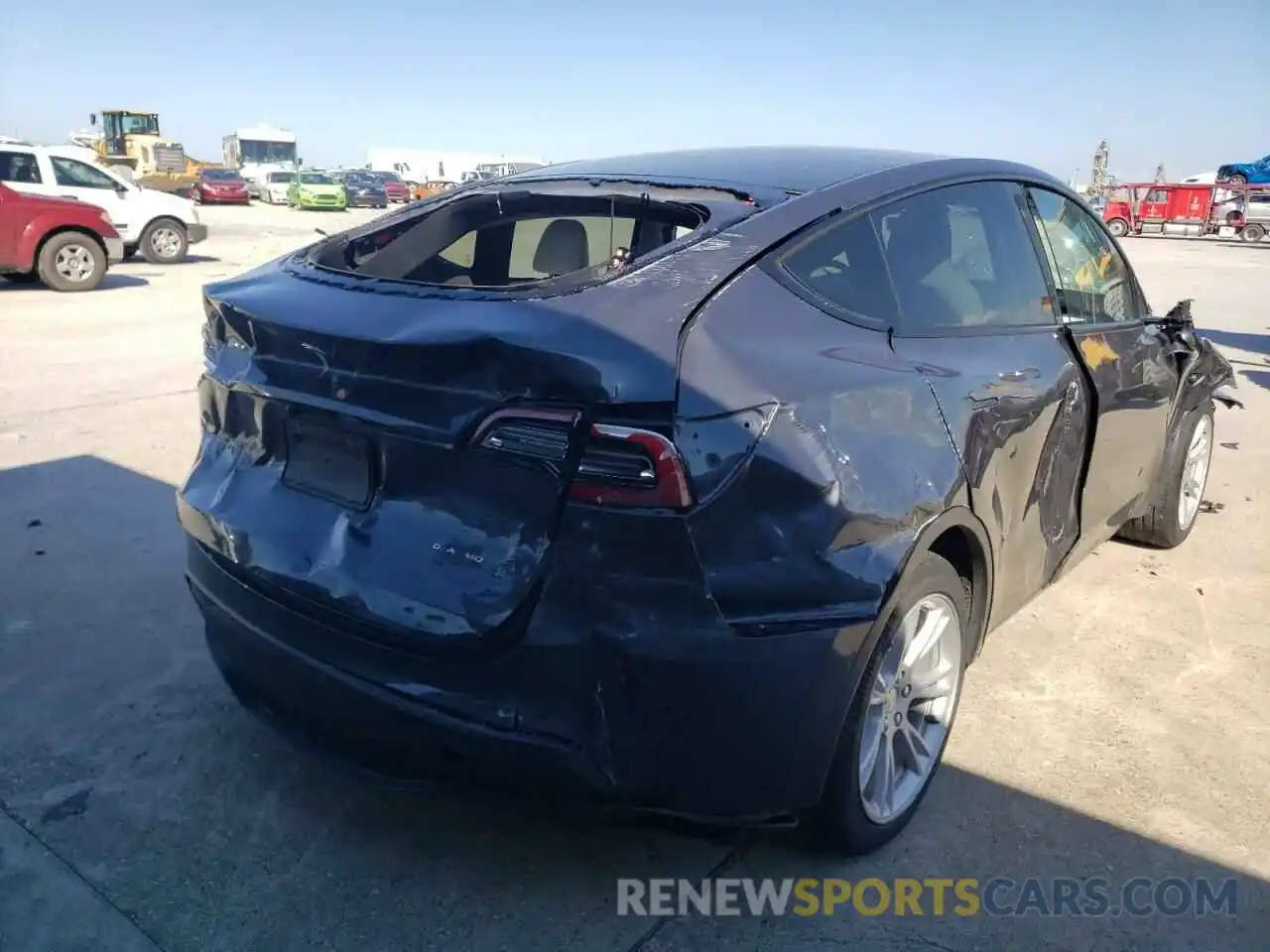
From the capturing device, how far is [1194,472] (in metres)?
4.76

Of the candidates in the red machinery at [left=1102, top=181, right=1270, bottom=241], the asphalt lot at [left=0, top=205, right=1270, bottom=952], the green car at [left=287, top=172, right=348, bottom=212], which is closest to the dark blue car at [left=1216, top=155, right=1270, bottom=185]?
the red machinery at [left=1102, top=181, right=1270, bottom=241]

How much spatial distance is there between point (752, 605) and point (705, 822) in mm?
486

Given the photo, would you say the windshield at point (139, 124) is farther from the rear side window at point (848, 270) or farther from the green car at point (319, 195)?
the rear side window at point (848, 270)

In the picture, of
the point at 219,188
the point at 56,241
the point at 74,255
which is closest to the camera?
the point at 56,241

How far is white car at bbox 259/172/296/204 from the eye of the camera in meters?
43.2

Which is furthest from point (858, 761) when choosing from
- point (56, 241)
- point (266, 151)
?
point (266, 151)

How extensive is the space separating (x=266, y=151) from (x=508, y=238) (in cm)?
5126

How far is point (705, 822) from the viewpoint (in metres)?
2.08

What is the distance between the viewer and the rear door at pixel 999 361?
2562mm

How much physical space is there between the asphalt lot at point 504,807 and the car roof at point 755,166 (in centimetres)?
169

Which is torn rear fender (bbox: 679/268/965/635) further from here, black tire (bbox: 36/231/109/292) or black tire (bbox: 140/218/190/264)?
black tire (bbox: 140/218/190/264)

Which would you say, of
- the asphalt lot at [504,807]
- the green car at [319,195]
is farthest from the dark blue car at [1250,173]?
the asphalt lot at [504,807]

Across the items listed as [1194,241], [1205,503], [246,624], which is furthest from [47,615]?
[1194,241]

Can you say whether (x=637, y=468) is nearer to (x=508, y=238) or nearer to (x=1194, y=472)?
(x=508, y=238)
